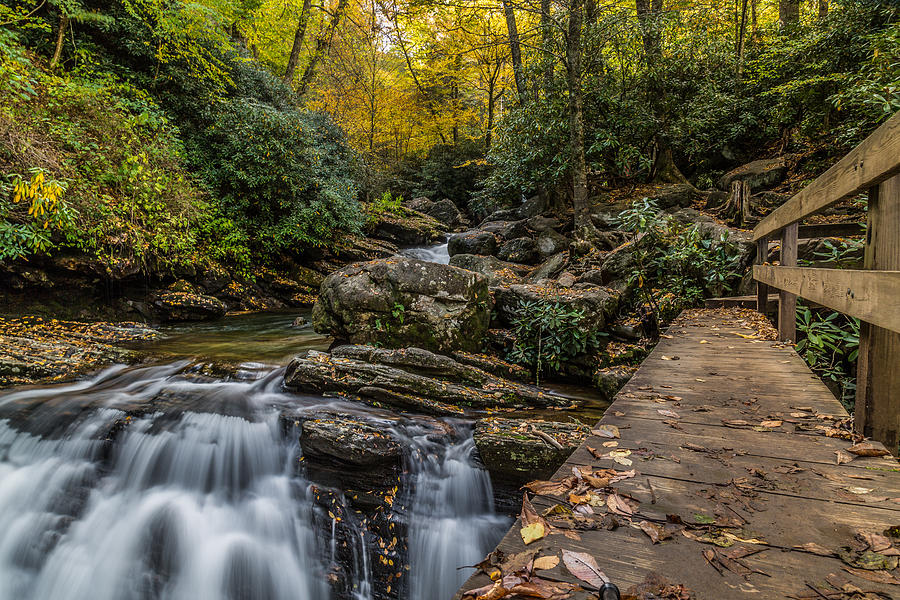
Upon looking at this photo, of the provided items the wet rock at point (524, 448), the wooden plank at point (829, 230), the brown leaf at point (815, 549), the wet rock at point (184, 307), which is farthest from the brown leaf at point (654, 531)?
the wet rock at point (184, 307)

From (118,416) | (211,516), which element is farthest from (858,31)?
(118,416)

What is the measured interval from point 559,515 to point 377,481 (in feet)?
8.56

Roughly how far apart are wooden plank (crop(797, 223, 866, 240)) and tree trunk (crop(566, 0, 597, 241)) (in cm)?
403

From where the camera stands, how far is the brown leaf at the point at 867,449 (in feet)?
5.71

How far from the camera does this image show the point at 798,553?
1.19m

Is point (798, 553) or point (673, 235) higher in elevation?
point (673, 235)

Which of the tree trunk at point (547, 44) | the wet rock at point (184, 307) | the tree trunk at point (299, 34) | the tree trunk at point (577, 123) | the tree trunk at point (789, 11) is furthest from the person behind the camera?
the tree trunk at point (299, 34)

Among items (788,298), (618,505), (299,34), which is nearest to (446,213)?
(299,34)

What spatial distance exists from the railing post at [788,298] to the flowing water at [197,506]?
307 centimetres

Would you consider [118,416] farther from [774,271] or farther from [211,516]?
[774,271]

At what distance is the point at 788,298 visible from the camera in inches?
147

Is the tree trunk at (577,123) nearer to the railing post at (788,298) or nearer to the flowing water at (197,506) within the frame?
the railing post at (788,298)

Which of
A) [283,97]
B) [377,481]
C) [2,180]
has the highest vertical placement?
[283,97]

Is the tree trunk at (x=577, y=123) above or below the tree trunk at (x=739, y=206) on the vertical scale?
above
